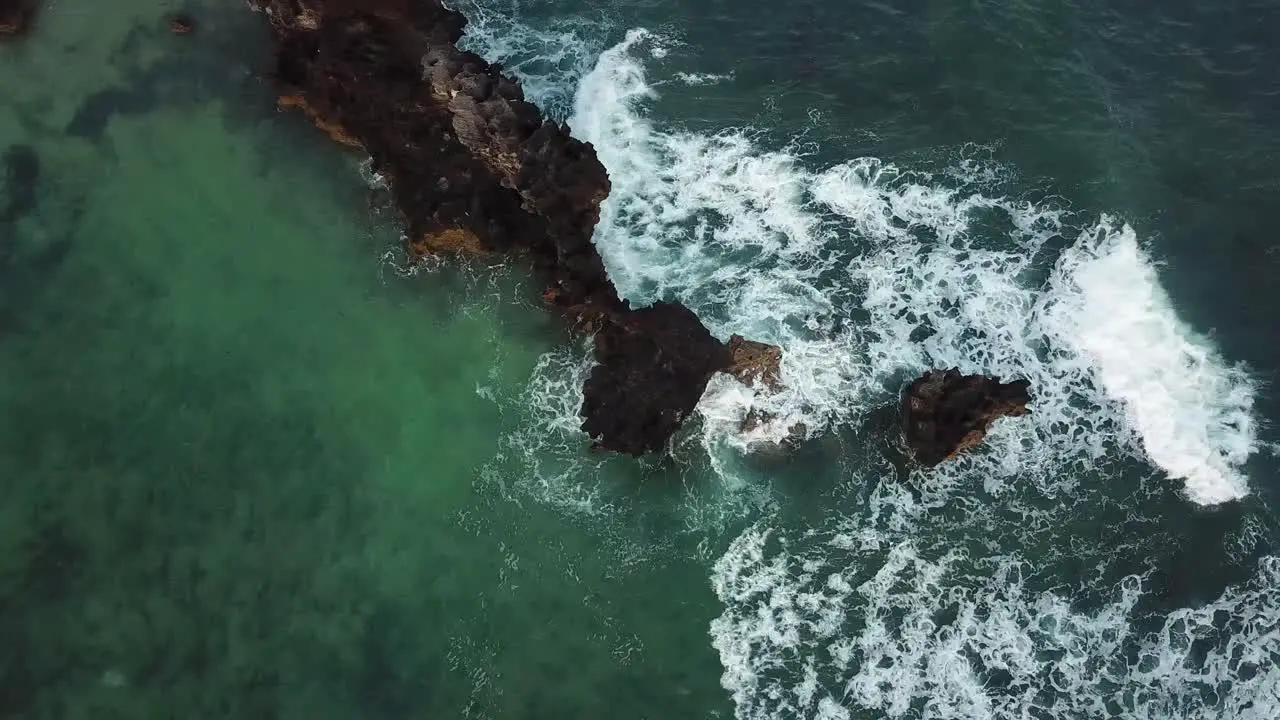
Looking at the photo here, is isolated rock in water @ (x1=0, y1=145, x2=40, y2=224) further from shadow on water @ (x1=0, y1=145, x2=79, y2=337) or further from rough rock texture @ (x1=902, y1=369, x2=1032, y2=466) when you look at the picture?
rough rock texture @ (x1=902, y1=369, x2=1032, y2=466)

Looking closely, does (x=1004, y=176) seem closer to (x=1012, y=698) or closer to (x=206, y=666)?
(x=1012, y=698)

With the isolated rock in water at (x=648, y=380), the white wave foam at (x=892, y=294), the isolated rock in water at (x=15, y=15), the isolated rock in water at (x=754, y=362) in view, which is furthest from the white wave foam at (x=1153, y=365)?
the isolated rock in water at (x=15, y=15)

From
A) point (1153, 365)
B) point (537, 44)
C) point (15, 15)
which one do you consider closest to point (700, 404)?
point (537, 44)

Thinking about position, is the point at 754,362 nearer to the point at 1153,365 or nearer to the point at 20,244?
the point at 1153,365

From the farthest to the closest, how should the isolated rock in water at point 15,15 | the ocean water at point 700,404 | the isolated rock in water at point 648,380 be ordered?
the isolated rock in water at point 15,15 < the isolated rock in water at point 648,380 < the ocean water at point 700,404

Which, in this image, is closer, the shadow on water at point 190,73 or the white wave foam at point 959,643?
the white wave foam at point 959,643

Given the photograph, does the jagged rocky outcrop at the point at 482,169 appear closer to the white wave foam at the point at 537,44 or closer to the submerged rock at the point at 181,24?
the white wave foam at the point at 537,44
